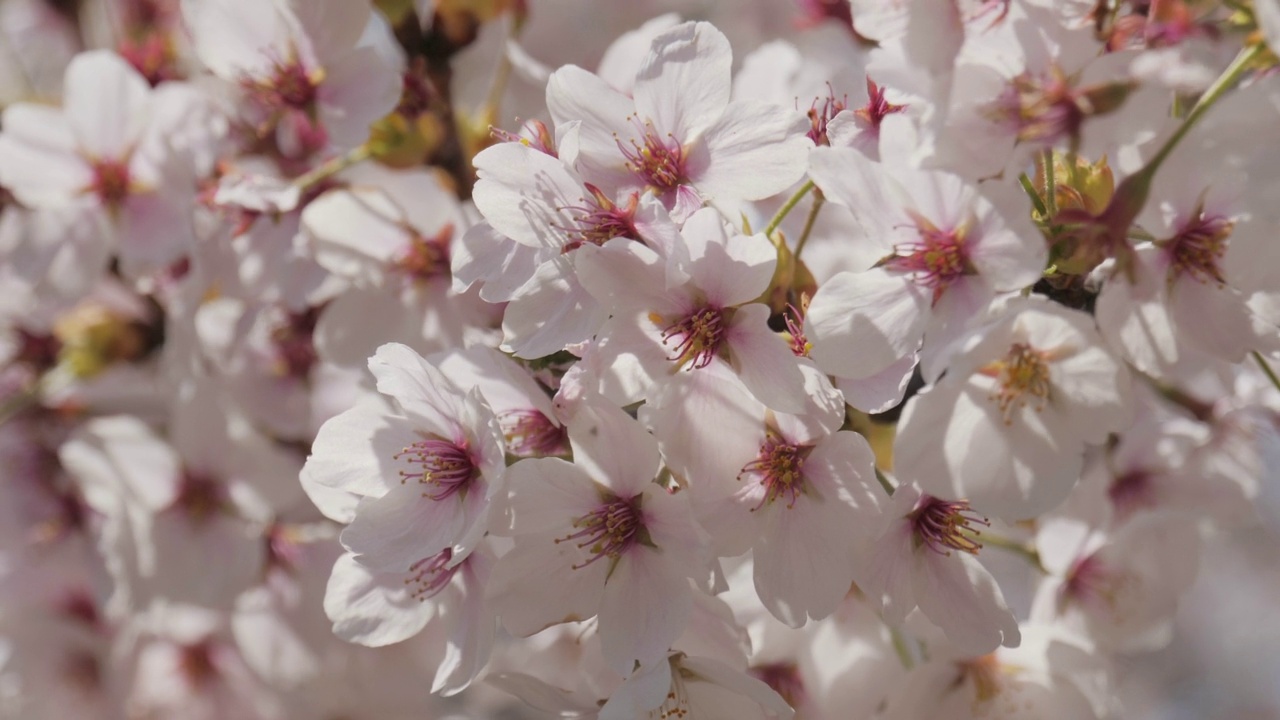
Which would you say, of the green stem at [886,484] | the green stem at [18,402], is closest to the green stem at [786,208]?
the green stem at [886,484]

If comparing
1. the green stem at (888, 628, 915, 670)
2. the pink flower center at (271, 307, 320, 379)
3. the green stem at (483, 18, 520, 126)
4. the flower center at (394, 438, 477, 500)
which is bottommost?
the green stem at (888, 628, 915, 670)

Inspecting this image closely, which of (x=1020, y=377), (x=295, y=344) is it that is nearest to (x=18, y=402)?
(x=295, y=344)

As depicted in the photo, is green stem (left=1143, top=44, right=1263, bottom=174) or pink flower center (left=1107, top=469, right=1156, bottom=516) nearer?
green stem (left=1143, top=44, right=1263, bottom=174)

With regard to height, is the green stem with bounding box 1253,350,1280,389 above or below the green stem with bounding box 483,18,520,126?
below

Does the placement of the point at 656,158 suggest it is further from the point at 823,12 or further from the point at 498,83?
the point at 823,12

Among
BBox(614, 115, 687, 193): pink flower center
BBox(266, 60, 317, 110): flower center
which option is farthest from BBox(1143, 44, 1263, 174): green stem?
BBox(266, 60, 317, 110): flower center

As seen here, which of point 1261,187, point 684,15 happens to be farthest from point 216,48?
point 684,15

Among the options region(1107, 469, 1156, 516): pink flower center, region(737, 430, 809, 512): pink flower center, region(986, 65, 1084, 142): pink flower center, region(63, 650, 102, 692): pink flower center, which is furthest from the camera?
region(63, 650, 102, 692): pink flower center

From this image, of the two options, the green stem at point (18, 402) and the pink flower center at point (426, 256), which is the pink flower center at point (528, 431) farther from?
the green stem at point (18, 402)

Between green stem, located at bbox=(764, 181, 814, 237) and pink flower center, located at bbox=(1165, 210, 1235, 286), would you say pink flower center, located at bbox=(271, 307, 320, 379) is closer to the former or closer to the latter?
green stem, located at bbox=(764, 181, 814, 237)
